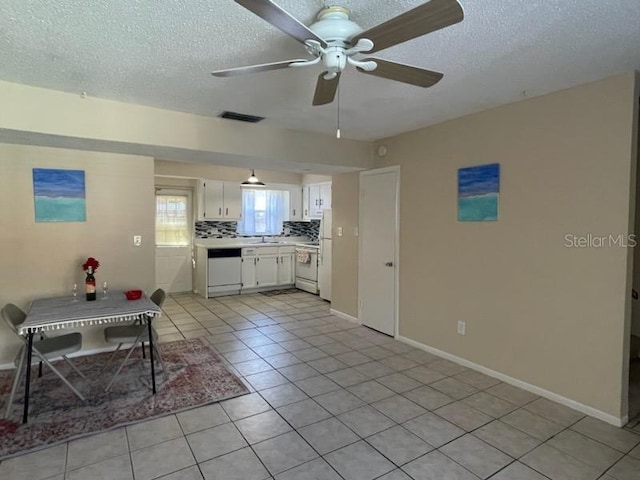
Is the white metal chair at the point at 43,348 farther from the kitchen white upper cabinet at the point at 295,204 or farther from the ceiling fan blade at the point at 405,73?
the kitchen white upper cabinet at the point at 295,204

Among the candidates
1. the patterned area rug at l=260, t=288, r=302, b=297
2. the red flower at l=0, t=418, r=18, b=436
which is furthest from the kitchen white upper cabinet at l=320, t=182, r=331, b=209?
the red flower at l=0, t=418, r=18, b=436

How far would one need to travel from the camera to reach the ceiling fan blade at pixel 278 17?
1.31 m

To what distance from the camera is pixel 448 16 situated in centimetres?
141

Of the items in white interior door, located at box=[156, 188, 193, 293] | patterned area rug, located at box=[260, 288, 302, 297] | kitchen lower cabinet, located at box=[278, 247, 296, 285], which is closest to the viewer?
white interior door, located at box=[156, 188, 193, 293]

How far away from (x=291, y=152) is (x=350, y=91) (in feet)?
4.49

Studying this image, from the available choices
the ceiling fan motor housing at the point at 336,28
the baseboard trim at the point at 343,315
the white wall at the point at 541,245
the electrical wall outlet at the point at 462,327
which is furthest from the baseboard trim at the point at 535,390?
the ceiling fan motor housing at the point at 336,28

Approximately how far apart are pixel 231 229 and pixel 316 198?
1.75m

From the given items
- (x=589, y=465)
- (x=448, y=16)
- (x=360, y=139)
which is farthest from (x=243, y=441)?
(x=360, y=139)

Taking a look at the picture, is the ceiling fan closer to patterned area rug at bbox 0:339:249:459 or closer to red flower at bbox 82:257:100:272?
patterned area rug at bbox 0:339:249:459

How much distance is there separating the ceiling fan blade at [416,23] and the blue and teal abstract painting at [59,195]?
323 cm

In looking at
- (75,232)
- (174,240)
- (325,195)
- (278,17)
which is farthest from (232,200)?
(278,17)

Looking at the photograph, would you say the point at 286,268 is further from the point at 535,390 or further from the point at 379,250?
the point at 535,390

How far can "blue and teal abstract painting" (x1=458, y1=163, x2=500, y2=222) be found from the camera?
10.8ft

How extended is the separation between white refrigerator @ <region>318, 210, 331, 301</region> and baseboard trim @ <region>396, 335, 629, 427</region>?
237 centimetres
